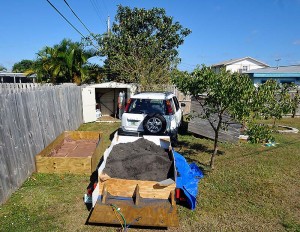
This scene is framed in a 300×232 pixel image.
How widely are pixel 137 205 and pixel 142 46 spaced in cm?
1776

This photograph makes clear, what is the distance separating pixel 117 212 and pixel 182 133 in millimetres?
6947

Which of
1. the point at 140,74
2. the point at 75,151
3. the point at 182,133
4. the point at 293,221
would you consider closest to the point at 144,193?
the point at 293,221

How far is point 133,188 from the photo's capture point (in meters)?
4.42

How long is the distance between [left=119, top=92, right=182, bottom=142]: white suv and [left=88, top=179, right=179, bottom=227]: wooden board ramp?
3.52 m

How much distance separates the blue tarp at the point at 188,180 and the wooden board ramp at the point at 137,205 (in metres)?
0.55

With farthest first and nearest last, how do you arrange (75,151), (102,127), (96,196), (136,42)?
Answer: 1. (136,42)
2. (102,127)
3. (75,151)
4. (96,196)

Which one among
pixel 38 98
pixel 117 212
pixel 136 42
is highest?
pixel 136 42

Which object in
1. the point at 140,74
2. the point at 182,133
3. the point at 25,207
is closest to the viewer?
the point at 25,207

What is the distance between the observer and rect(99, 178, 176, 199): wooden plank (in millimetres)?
4391

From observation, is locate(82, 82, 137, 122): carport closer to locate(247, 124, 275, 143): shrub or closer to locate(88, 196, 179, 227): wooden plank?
locate(247, 124, 275, 143): shrub

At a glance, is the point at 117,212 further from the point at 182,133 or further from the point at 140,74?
the point at 140,74

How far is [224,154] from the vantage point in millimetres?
7965

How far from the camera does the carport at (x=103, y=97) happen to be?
44.9 ft

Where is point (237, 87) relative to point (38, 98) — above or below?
above
